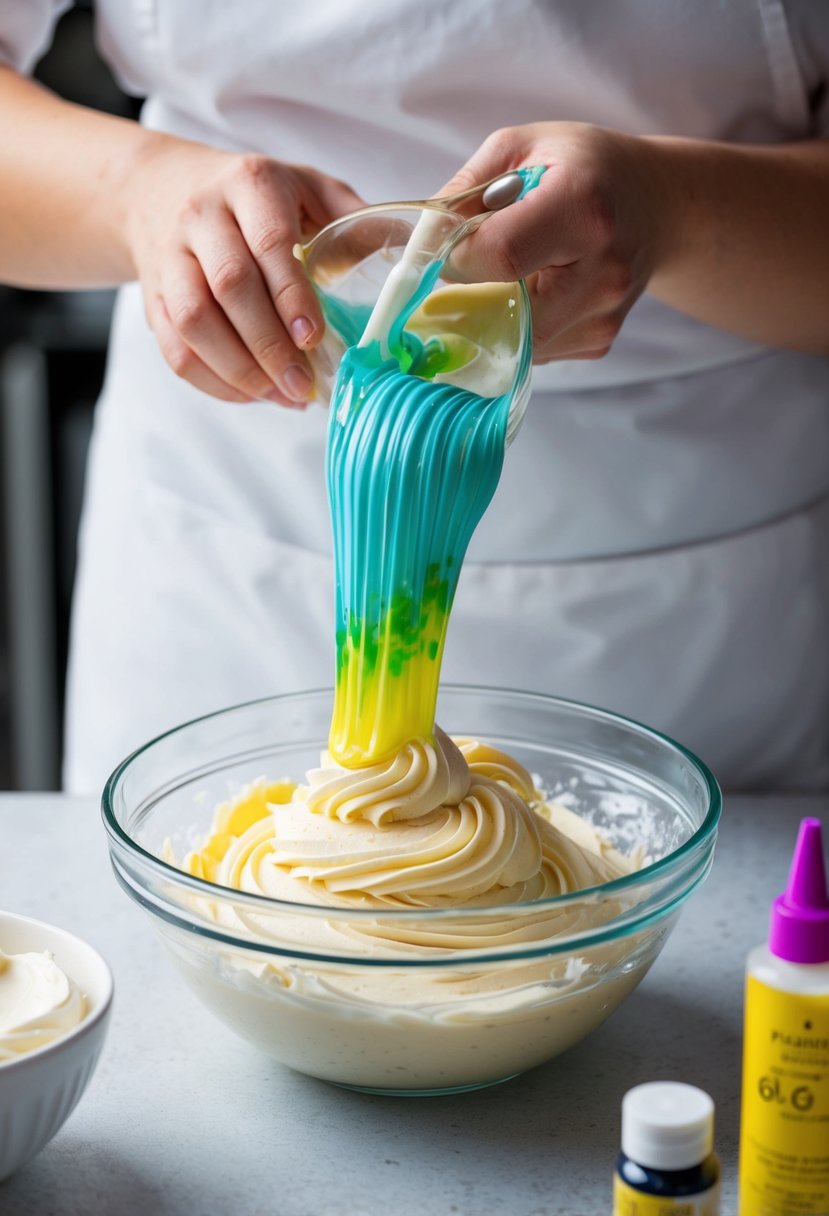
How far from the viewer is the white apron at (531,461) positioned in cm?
127

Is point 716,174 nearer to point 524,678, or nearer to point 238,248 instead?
point 238,248

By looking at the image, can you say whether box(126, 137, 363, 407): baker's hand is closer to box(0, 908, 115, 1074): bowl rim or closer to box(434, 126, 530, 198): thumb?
box(434, 126, 530, 198): thumb

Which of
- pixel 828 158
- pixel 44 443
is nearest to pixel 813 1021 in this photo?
pixel 828 158

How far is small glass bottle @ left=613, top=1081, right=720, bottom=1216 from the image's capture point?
0.66 meters

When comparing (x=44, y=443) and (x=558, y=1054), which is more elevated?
(x=558, y=1054)

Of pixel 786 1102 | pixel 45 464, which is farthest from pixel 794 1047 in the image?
pixel 45 464

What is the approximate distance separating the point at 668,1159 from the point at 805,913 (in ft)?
0.45

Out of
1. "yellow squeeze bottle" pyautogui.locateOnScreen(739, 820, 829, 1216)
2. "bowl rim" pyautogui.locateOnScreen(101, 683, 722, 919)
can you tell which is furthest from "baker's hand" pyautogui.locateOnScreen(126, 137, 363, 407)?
"yellow squeeze bottle" pyautogui.locateOnScreen(739, 820, 829, 1216)

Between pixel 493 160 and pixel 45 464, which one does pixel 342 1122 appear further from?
pixel 45 464

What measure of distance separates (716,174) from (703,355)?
251mm

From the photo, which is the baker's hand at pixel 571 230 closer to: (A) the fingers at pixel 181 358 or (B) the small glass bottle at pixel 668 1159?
(A) the fingers at pixel 181 358

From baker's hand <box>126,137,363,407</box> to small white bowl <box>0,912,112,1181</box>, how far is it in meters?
0.46

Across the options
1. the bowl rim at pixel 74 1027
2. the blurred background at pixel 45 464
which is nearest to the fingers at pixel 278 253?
the bowl rim at pixel 74 1027

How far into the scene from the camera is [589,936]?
2.72 feet
